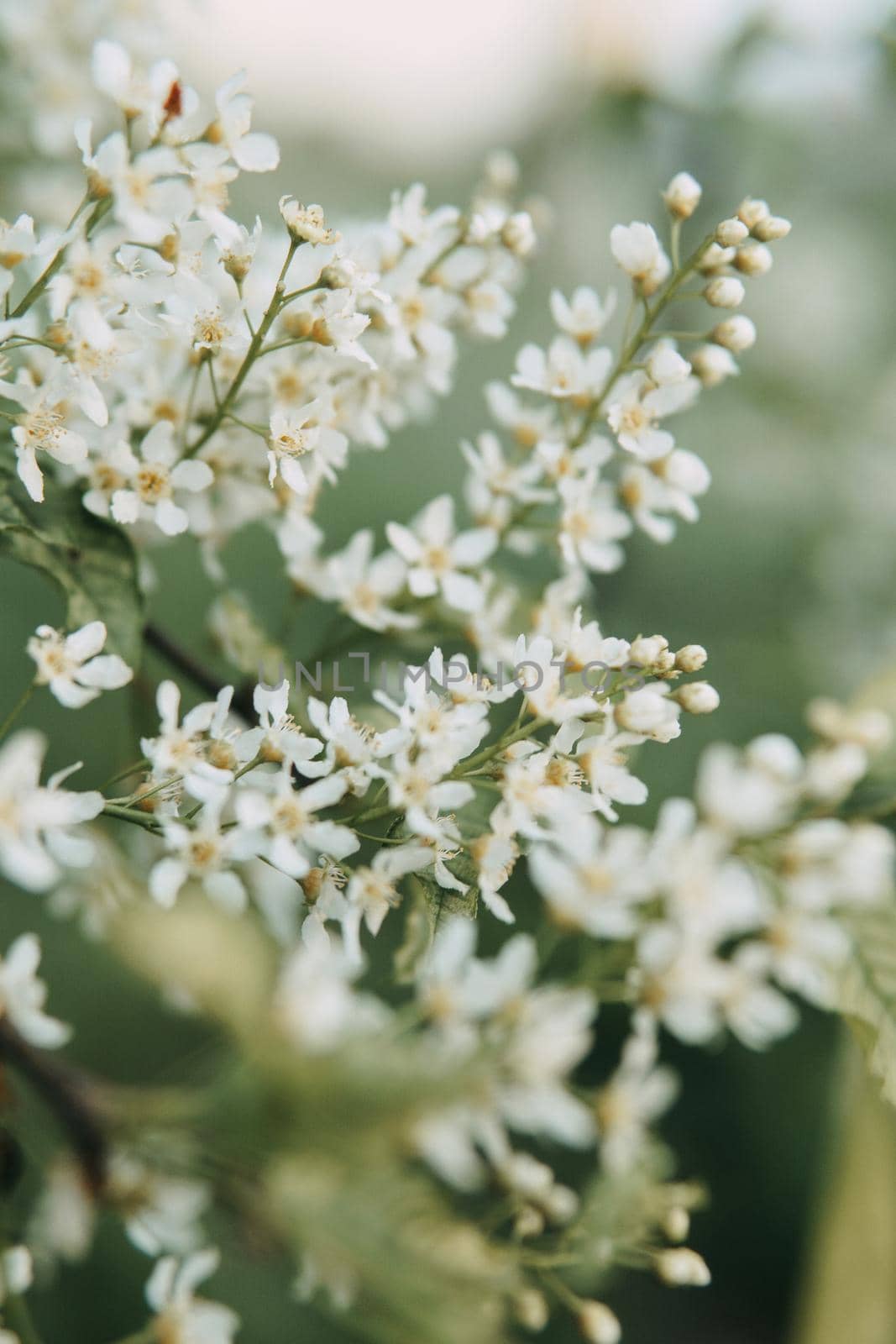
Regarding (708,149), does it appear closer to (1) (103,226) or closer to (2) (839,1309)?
(1) (103,226)

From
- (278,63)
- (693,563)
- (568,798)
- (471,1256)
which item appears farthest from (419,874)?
(278,63)

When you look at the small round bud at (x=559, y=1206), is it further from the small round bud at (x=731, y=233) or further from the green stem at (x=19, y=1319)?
the small round bud at (x=731, y=233)

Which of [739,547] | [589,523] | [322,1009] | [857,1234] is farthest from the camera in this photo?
[739,547]

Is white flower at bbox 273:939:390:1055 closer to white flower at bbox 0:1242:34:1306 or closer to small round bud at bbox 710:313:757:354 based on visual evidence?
white flower at bbox 0:1242:34:1306

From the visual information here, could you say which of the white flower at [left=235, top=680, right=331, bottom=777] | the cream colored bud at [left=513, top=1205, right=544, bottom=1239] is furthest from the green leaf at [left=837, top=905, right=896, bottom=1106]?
the white flower at [left=235, top=680, right=331, bottom=777]

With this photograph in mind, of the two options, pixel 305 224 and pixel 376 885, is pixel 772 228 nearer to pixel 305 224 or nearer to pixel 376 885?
pixel 305 224

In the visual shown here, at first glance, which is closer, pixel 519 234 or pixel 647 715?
pixel 647 715

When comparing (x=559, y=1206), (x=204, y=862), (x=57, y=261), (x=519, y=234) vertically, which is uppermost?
(x=519, y=234)

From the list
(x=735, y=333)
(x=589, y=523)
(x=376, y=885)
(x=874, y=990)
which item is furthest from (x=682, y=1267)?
(x=735, y=333)
